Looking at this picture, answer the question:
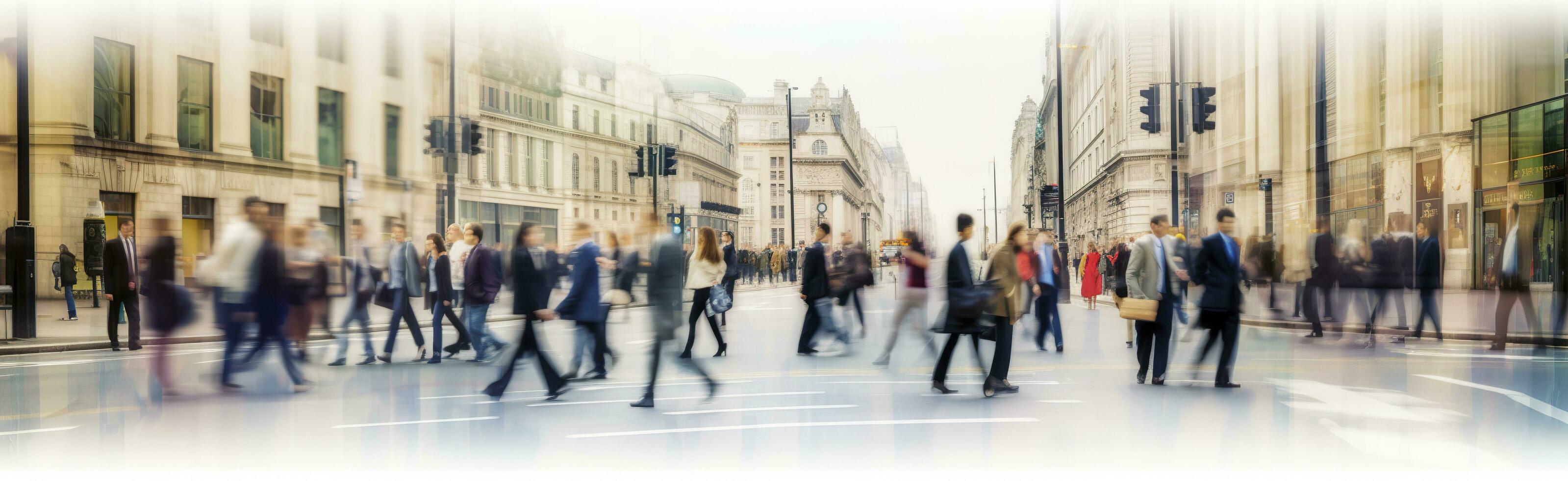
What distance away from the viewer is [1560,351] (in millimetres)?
11133

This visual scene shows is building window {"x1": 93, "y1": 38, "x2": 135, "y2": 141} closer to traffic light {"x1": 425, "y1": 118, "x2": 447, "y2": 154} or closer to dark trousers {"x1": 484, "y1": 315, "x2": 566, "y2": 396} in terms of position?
traffic light {"x1": 425, "y1": 118, "x2": 447, "y2": 154}

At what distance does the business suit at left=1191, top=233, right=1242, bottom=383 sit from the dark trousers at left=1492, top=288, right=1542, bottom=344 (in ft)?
15.6

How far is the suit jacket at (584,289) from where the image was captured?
7.86 metres

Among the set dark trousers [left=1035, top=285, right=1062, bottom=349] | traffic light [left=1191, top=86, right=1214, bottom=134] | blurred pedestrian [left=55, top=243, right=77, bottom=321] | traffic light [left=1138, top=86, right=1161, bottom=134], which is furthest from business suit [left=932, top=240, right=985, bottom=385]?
blurred pedestrian [left=55, top=243, right=77, bottom=321]

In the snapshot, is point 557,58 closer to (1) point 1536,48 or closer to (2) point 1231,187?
(2) point 1231,187

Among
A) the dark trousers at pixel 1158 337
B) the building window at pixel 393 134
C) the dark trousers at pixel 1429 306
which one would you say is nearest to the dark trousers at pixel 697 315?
the dark trousers at pixel 1158 337

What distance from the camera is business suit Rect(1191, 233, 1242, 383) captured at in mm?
8312

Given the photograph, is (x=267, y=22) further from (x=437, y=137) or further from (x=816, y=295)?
(x=816, y=295)

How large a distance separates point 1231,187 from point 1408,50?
5.25 meters

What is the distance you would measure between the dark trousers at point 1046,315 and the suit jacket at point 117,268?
10.3 m

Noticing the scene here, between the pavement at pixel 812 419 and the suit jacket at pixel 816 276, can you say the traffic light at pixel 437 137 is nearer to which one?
the pavement at pixel 812 419

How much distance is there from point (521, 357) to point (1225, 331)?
5.62 meters

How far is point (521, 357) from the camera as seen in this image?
7906 mm

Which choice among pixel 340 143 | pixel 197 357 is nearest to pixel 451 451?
pixel 197 357
